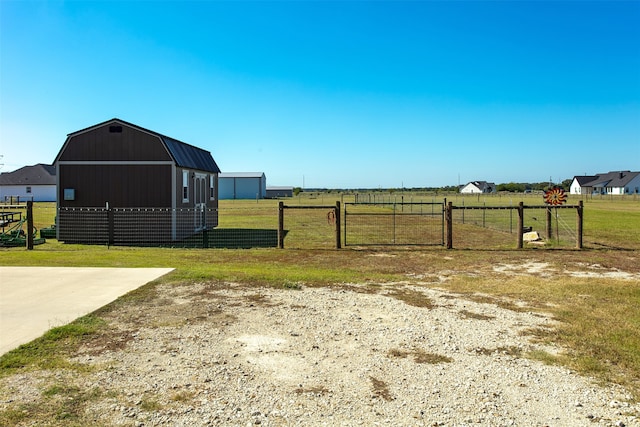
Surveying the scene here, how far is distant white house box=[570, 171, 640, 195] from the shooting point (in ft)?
282

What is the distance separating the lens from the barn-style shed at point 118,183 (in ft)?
57.0

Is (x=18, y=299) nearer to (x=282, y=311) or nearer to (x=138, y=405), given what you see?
(x=282, y=311)

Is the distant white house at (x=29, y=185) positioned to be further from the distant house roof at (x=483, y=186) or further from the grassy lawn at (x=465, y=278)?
the distant house roof at (x=483, y=186)

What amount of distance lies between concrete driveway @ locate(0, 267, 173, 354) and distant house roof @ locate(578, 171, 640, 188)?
9688 cm

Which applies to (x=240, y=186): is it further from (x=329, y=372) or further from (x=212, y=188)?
(x=329, y=372)

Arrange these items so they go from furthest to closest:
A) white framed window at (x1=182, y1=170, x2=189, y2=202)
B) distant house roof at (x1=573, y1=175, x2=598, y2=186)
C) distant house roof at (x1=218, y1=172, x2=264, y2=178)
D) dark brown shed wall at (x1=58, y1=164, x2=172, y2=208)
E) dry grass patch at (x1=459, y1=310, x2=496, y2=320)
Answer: distant house roof at (x1=573, y1=175, x2=598, y2=186) → distant house roof at (x1=218, y1=172, x2=264, y2=178) → white framed window at (x1=182, y1=170, x2=189, y2=202) → dark brown shed wall at (x1=58, y1=164, x2=172, y2=208) → dry grass patch at (x1=459, y1=310, x2=496, y2=320)

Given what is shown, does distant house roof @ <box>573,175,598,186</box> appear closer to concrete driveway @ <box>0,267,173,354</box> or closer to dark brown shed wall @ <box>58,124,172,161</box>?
dark brown shed wall @ <box>58,124,172,161</box>

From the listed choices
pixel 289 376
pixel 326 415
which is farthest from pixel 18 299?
pixel 326 415

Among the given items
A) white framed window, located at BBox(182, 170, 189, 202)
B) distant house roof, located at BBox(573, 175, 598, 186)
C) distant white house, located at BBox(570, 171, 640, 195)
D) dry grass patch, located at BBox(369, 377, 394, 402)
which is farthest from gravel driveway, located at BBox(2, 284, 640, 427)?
Answer: distant house roof, located at BBox(573, 175, 598, 186)

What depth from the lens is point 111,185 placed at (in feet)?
57.7

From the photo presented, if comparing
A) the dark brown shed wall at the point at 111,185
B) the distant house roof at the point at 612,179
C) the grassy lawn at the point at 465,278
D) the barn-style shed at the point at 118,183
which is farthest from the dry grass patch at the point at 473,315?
the distant house roof at the point at 612,179

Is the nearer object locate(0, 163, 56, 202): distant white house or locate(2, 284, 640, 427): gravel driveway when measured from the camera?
locate(2, 284, 640, 427): gravel driveway

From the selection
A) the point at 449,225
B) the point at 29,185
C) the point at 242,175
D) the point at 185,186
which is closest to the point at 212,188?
the point at 185,186

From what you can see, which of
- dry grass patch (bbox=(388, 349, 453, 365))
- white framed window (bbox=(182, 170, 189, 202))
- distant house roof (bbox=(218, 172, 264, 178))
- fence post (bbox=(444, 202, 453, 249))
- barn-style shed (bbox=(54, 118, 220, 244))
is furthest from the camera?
distant house roof (bbox=(218, 172, 264, 178))
